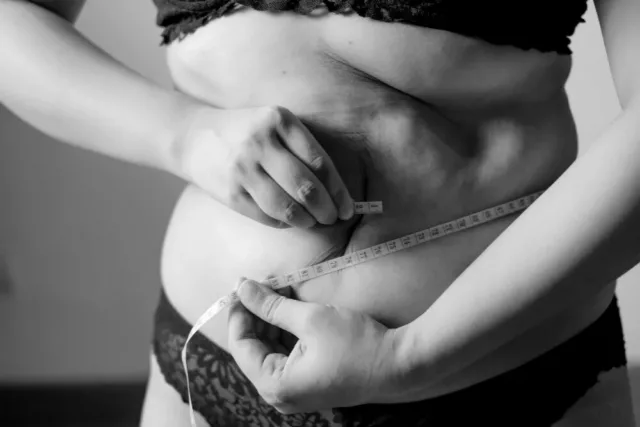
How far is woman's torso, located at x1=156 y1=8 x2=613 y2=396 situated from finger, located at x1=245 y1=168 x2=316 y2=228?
67mm

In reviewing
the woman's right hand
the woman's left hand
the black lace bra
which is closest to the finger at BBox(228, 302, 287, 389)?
the woman's left hand

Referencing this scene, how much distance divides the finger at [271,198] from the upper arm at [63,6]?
0.40 m

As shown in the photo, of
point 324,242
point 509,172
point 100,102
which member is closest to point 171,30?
point 100,102

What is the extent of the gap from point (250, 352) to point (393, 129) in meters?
0.28

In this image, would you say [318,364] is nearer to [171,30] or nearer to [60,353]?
[171,30]

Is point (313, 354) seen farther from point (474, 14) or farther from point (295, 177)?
point (474, 14)

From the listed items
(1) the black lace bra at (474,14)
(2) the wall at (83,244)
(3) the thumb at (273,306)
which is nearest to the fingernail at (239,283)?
(3) the thumb at (273,306)

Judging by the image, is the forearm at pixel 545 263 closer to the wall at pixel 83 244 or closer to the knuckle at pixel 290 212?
the knuckle at pixel 290 212

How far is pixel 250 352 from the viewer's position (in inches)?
28.0

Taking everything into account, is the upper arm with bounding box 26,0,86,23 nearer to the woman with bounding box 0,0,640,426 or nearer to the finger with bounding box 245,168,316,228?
the woman with bounding box 0,0,640,426

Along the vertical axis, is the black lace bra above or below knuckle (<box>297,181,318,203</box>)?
above

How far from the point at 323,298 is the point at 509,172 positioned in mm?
253

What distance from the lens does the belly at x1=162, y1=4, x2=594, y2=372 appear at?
0.72 metres

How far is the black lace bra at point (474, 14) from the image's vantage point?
2.26 feet
